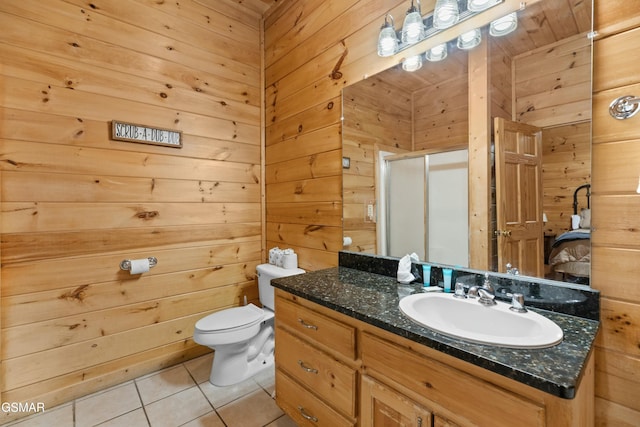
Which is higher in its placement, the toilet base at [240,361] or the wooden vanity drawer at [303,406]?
the wooden vanity drawer at [303,406]

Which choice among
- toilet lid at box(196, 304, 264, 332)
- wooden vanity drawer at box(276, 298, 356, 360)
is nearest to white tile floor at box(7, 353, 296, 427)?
toilet lid at box(196, 304, 264, 332)

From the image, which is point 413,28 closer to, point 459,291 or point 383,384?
point 459,291

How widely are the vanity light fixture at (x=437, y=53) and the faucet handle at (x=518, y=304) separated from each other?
1.16 metres

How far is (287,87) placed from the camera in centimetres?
238

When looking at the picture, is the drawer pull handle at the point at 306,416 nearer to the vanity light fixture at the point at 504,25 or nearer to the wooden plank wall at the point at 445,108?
the wooden plank wall at the point at 445,108

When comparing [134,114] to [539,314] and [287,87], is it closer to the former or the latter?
[287,87]

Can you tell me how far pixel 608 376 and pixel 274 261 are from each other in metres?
1.97

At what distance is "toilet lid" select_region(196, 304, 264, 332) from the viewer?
1842 mm

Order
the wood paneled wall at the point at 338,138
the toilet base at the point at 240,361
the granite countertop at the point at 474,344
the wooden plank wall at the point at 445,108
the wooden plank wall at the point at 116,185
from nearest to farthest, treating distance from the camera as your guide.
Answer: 1. the granite countertop at the point at 474,344
2. the wood paneled wall at the point at 338,138
3. the wooden plank wall at the point at 445,108
4. the wooden plank wall at the point at 116,185
5. the toilet base at the point at 240,361

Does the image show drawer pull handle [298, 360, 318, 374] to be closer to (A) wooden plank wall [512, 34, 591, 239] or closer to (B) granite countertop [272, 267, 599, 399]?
(B) granite countertop [272, 267, 599, 399]

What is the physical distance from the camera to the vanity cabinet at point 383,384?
2.36 feet

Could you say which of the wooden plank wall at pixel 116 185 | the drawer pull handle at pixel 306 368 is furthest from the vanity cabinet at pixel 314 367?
the wooden plank wall at pixel 116 185

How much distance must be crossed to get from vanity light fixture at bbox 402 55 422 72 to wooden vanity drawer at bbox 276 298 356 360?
1.37 metres

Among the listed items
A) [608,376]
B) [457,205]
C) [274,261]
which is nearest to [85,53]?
[274,261]
